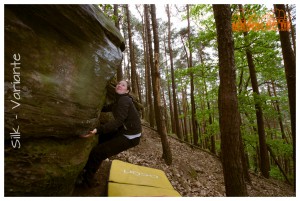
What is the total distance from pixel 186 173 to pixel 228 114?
477 centimetres

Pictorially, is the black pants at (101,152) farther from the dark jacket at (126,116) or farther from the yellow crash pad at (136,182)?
the yellow crash pad at (136,182)

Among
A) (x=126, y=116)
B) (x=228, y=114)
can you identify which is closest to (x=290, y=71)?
(x=228, y=114)

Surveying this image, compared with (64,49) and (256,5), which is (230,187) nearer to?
(64,49)

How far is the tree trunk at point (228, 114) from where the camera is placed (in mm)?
4117

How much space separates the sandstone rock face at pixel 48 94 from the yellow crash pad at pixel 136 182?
85 centimetres

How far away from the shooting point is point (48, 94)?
9.59 ft

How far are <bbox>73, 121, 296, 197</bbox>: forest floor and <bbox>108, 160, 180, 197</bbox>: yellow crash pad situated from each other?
0.23 meters

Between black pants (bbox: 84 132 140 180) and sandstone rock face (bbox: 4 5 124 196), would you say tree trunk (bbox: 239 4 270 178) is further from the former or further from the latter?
sandstone rock face (bbox: 4 5 124 196)

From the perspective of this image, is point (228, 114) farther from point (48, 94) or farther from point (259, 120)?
point (259, 120)

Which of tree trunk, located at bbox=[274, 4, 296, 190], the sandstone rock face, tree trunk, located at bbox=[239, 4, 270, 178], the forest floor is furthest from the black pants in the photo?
tree trunk, located at bbox=[239, 4, 270, 178]

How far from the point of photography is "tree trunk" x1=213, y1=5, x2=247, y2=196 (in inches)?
162

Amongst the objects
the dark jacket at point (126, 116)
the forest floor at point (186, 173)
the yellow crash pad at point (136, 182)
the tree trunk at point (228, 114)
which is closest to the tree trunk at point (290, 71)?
the tree trunk at point (228, 114)

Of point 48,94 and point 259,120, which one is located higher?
point 48,94
